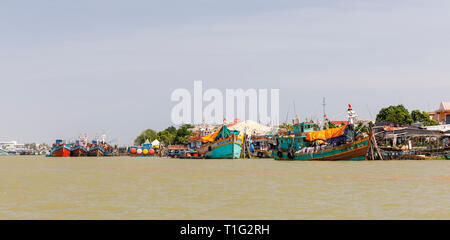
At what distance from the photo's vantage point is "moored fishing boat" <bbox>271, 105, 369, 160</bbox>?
209 ft

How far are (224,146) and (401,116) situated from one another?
3367 cm

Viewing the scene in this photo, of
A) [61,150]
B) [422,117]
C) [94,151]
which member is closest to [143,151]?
[94,151]

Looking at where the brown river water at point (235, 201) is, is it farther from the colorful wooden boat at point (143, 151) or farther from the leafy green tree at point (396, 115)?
the colorful wooden boat at point (143, 151)

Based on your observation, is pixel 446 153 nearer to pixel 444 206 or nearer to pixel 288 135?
pixel 288 135

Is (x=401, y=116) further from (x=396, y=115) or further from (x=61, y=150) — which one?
(x=61, y=150)

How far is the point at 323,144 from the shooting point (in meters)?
Answer: 71.2

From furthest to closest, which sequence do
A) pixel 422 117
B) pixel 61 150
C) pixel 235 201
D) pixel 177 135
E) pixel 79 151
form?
1. pixel 177 135
2. pixel 79 151
3. pixel 61 150
4. pixel 422 117
5. pixel 235 201

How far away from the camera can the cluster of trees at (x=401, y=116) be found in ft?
303

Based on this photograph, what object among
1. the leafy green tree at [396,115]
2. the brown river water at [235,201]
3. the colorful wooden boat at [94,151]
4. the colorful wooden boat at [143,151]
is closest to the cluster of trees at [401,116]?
the leafy green tree at [396,115]

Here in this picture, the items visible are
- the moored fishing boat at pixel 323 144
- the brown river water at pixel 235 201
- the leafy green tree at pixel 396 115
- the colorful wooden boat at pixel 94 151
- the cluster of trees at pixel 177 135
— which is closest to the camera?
the brown river water at pixel 235 201

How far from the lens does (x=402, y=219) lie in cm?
1568

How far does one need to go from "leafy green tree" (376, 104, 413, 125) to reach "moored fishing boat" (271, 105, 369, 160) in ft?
78.2

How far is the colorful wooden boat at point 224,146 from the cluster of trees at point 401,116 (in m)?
28.6
